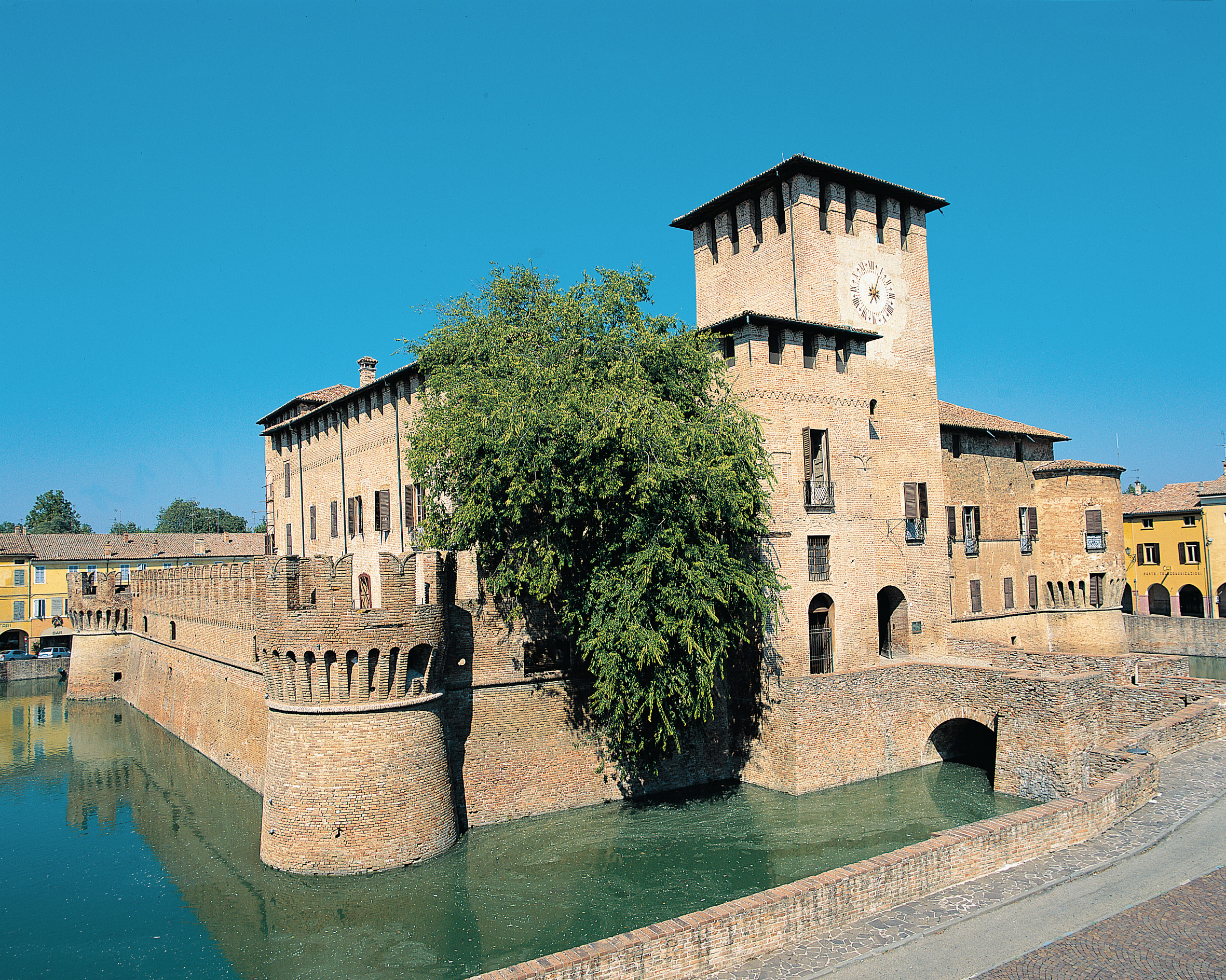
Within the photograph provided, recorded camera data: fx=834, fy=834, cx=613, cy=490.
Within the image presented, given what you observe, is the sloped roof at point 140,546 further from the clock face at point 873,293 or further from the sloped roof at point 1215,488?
the sloped roof at point 1215,488

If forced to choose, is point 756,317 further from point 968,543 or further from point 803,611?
point 968,543

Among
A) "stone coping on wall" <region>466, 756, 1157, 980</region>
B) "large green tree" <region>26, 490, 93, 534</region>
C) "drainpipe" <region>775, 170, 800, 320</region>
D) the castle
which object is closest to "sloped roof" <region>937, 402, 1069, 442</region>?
the castle

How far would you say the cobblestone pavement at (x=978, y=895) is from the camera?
33.1 feet

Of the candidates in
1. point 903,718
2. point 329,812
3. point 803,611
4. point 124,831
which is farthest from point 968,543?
point 124,831

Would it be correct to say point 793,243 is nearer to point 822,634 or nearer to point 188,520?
A: point 822,634

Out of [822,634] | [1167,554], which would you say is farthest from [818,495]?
[1167,554]

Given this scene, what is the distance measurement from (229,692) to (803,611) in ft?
54.3

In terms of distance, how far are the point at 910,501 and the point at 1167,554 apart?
111 feet

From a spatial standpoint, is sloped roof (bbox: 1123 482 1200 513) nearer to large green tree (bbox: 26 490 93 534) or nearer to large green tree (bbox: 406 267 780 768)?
large green tree (bbox: 406 267 780 768)

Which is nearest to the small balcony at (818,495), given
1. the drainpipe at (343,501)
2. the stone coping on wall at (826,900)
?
the stone coping on wall at (826,900)

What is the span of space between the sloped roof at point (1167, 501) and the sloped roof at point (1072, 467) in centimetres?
2070

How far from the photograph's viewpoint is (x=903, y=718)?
22.0 meters

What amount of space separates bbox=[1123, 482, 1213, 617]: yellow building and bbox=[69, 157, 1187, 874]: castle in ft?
67.3

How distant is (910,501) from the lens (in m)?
25.4
